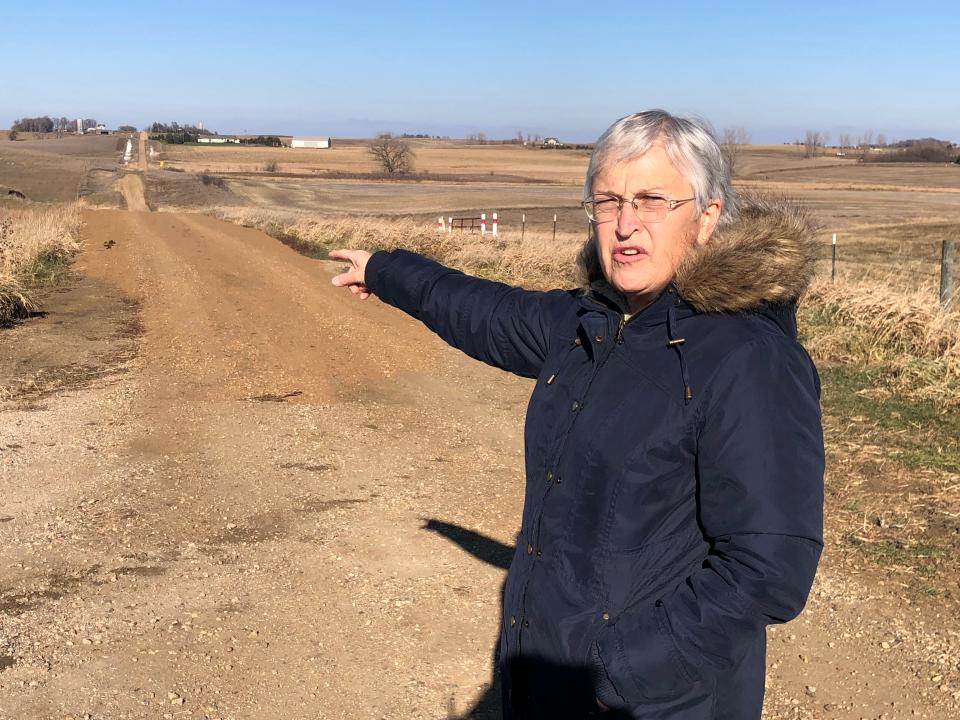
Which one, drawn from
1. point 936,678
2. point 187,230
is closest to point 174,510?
point 936,678

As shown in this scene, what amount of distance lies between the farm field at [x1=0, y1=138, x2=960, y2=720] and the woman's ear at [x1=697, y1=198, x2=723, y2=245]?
783 millimetres

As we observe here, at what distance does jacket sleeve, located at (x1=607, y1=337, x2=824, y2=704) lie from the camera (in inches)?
63.9

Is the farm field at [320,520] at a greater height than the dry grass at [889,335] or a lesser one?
lesser

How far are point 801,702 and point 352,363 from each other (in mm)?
6331

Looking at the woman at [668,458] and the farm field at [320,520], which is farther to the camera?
the farm field at [320,520]

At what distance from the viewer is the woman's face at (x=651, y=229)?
6.24 feet

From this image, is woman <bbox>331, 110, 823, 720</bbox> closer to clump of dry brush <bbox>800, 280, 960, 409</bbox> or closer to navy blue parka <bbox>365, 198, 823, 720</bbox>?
navy blue parka <bbox>365, 198, 823, 720</bbox>

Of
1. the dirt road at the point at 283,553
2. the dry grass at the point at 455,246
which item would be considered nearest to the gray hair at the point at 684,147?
the dirt road at the point at 283,553

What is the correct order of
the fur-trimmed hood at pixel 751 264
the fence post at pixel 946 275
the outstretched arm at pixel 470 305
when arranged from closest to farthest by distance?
the fur-trimmed hood at pixel 751 264, the outstretched arm at pixel 470 305, the fence post at pixel 946 275

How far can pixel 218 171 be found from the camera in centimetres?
8562

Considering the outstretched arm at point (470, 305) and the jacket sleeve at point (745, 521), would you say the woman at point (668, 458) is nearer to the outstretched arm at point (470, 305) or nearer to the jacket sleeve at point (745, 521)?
the jacket sleeve at point (745, 521)

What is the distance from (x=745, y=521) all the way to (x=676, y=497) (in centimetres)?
15

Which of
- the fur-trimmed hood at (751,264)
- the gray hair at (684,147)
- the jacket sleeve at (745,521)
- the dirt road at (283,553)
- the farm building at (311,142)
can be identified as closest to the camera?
the jacket sleeve at (745,521)

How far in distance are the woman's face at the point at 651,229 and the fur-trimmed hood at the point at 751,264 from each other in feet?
0.13
